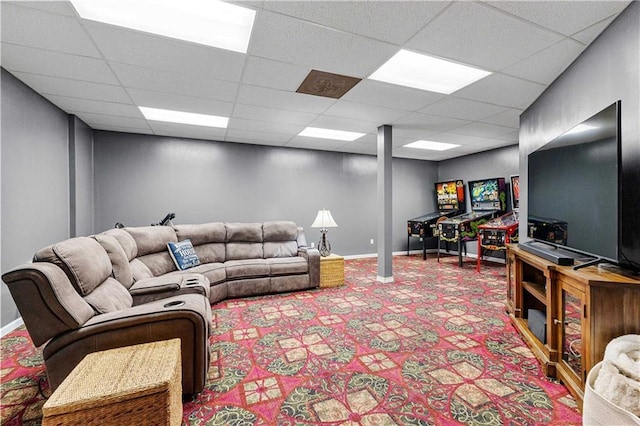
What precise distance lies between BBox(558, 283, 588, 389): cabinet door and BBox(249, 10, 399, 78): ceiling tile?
2279mm

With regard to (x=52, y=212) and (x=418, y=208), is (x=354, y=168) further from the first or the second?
(x=52, y=212)

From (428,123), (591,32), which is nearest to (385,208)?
(428,123)

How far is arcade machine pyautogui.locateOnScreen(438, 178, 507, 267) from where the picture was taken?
20.1 feet

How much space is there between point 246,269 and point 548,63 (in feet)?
13.7

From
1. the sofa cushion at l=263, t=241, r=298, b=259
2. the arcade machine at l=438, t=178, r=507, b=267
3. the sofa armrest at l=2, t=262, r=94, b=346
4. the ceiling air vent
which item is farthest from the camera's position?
the arcade machine at l=438, t=178, r=507, b=267

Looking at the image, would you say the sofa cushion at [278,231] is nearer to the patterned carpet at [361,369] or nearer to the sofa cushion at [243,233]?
the sofa cushion at [243,233]

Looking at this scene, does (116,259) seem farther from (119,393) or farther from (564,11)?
(564,11)

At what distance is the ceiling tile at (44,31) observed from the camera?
2009 millimetres

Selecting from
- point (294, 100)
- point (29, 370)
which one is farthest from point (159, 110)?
point (29, 370)

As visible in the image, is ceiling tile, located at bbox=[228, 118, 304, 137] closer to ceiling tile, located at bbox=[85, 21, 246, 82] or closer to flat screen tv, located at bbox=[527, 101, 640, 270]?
ceiling tile, located at bbox=[85, 21, 246, 82]

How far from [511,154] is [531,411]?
5970 millimetres

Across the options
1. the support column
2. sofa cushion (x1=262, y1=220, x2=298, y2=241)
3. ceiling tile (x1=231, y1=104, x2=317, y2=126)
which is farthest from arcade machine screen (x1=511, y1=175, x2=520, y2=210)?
sofa cushion (x1=262, y1=220, x2=298, y2=241)

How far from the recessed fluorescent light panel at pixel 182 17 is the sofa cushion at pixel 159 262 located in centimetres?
252

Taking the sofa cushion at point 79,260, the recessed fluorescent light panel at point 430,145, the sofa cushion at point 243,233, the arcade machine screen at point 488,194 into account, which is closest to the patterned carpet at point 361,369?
the sofa cushion at point 79,260
